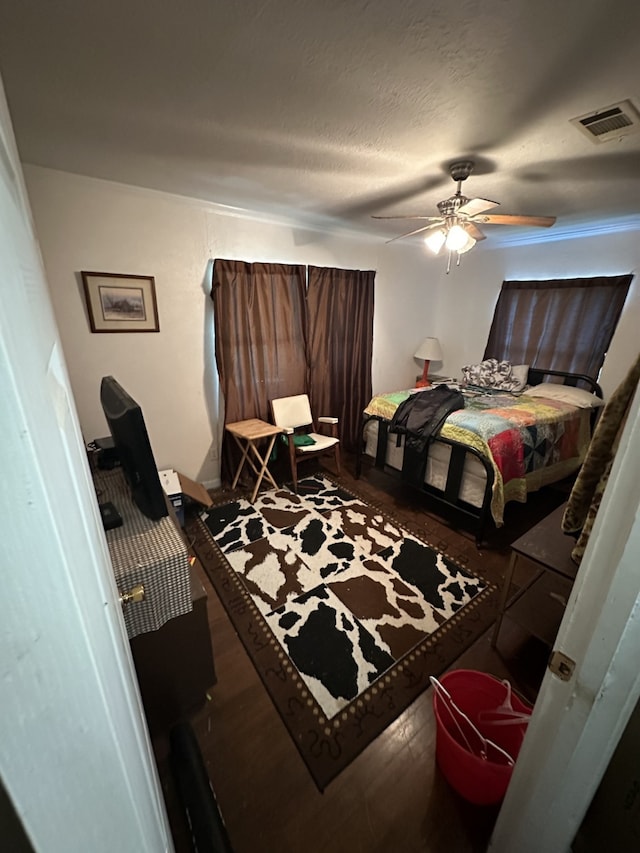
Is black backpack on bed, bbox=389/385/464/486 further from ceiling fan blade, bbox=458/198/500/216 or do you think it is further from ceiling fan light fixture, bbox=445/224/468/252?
ceiling fan blade, bbox=458/198/500/216

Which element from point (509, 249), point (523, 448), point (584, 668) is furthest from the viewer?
point (509, 249)

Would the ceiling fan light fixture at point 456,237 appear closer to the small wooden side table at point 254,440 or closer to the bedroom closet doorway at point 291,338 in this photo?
the bedroom closet doorway at point 291,338

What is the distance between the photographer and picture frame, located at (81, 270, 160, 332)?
226 centimetres

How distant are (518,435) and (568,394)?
4.07ft

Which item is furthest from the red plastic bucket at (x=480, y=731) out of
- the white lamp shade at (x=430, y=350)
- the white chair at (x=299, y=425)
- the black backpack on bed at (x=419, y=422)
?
the white lamp shade at (x=430, y=350)

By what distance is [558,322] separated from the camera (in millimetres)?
A: 3459

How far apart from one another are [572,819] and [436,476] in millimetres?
2009

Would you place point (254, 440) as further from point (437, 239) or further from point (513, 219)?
point (513, 219)

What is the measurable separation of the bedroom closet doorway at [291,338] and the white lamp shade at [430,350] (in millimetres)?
861

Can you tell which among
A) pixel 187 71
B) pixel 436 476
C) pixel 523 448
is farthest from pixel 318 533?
pixel 187 71

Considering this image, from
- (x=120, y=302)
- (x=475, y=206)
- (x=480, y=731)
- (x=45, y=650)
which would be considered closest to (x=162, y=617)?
(x=45, y=650)

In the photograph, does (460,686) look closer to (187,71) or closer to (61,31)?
(187,71)

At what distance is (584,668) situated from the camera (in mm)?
562

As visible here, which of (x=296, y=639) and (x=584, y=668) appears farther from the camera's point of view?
(x=296, y=639)
